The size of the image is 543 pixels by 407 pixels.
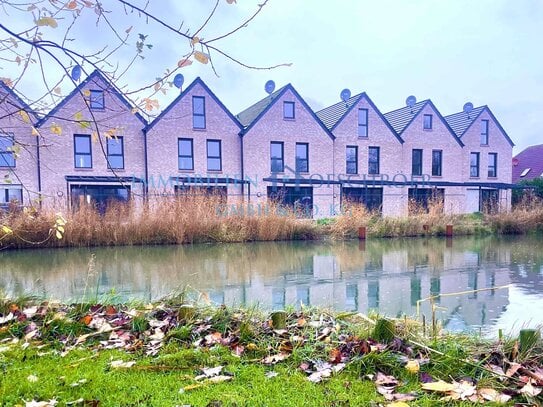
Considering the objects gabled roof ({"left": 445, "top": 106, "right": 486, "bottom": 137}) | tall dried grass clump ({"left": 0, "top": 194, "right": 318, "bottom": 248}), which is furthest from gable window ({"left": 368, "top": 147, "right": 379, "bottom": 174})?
tall dried grass clump ({"left": 0, "top": 194, "right": 318, "bottom": 248})

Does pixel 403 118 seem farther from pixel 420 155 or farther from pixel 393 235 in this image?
pixel 393 235

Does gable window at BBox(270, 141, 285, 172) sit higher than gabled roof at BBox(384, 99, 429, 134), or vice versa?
gabled roof at BBox(384, 99, 429, 134)

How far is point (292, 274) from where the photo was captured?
7.52 metres

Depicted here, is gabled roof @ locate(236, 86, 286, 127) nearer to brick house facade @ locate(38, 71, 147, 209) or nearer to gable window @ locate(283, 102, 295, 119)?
gable window @ locate(283, 102, 295, 119)

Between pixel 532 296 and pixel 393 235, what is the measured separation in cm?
921

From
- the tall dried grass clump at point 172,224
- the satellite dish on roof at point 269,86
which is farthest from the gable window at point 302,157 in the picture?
the tall dried grass clump at point 172,224

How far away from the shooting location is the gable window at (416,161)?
2495 cm

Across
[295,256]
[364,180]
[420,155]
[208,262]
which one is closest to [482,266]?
[295,256]

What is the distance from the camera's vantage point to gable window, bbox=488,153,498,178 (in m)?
26.7

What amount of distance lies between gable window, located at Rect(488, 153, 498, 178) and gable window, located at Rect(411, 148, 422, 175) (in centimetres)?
546

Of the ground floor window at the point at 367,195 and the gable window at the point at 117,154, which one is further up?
the gable window at the point at 117,154

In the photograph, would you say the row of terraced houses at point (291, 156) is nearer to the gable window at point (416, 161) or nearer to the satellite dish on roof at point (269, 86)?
the gable window at point (416, 161)

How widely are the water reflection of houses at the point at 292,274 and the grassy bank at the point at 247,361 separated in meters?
1.04

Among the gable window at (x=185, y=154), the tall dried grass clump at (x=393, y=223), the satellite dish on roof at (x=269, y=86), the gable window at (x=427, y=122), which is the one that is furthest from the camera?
the gable window at (x=427, y=122)
